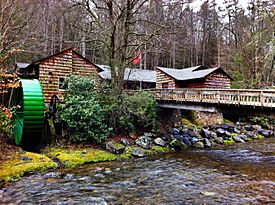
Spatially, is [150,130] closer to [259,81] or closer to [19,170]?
[19,170]

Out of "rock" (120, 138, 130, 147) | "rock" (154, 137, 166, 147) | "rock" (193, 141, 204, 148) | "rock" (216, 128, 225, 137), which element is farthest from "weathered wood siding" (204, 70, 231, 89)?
"rock" (120, 138, 130, 147)

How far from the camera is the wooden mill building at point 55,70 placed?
50.6 ft

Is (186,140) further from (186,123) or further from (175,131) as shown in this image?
(186,123)

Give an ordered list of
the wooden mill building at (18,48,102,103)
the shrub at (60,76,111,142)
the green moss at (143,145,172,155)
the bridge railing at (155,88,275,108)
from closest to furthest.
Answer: the bridge railing at (155,88,275,108), the shrub at (60,76,111,142), the green moss at (143,145,172,155), the wooden mill building at (18,48,102,103)

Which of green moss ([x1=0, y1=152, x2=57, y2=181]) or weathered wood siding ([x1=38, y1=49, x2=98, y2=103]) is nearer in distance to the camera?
green moss ([x1=0, y1=152, x2=57, y2=181])

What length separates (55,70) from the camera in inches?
621

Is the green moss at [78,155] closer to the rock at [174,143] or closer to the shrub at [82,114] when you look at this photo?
the shrub at [82,114]

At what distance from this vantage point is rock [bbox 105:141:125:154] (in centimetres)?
1191

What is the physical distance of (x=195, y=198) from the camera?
6.91 meters

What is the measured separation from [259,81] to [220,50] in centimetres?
902

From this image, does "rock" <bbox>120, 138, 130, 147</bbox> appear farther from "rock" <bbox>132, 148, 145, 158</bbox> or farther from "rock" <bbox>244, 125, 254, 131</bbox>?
"rock" <bbox>244, 125, 254, 131</bbox>

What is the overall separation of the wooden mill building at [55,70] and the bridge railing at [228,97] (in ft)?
16.6

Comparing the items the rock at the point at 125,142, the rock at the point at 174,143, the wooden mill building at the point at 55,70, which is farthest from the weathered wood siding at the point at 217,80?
the rock at the point at 125,142

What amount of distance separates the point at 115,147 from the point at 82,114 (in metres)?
2.23
